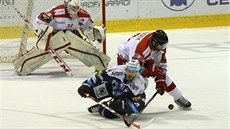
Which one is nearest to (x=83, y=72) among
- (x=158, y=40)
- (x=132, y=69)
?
(x=158, y=40)

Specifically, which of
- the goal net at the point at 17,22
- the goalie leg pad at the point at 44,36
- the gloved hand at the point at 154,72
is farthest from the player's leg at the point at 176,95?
the goal net at the point at 17,22

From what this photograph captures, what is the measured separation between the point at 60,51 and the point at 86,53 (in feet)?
0.85

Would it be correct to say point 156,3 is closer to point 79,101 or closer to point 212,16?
point 212,16

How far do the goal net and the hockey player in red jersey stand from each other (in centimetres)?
223

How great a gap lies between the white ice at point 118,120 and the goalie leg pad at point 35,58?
87mm

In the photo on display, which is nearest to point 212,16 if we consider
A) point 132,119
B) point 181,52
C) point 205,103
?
point 181,52

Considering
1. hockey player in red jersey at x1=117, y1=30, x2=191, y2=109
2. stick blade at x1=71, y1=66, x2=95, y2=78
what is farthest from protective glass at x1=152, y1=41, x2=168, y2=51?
stick blade at x1=71, y1=66, x2=95, y2=78

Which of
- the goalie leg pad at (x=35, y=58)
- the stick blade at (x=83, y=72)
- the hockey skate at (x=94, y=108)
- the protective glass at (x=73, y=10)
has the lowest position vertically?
the stick blade at (x=83, y=72)

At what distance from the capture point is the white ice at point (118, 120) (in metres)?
4.95

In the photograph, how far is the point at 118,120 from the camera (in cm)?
500

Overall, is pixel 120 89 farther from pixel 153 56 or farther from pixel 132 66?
pixel 153 56

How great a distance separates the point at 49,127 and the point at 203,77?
2326mm

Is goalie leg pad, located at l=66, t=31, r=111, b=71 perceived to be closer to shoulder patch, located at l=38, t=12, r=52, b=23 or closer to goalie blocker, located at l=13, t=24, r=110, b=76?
goalie blocker, located at l=13, t=24, r=110, b=76

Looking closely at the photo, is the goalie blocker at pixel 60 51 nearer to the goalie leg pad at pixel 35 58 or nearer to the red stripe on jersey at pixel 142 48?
the goalie leg pad at pixel 35 58
